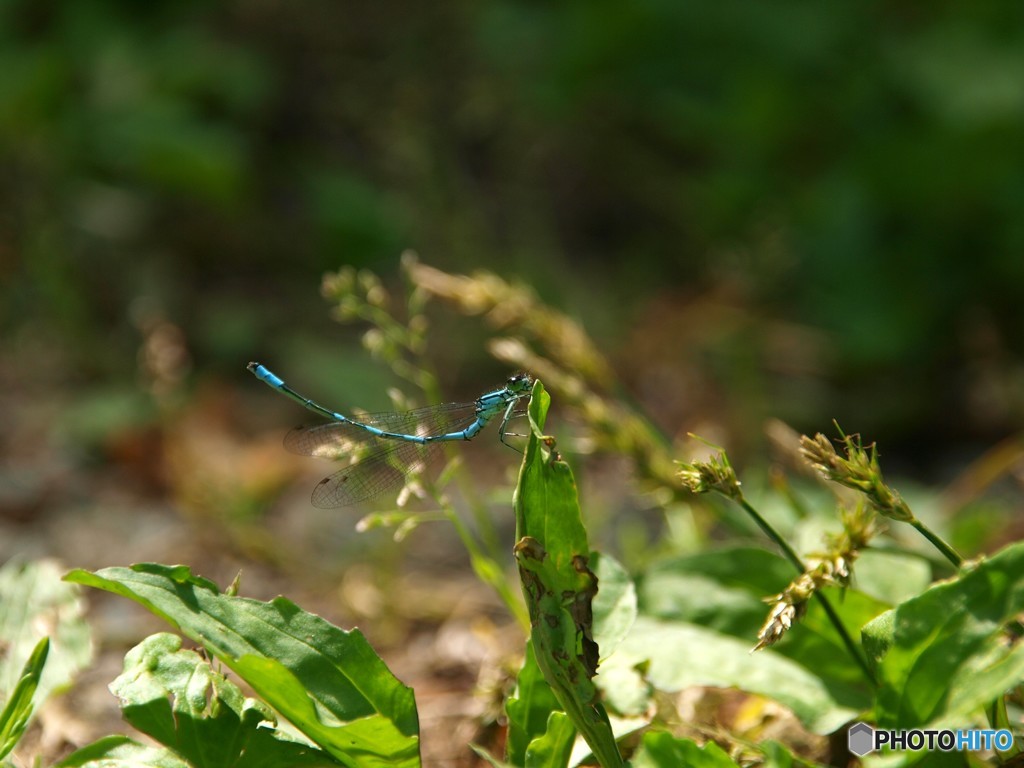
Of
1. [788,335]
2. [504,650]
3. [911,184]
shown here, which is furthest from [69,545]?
[911,184]

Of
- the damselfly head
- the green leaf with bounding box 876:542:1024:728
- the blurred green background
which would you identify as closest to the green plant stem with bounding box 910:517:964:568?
the green leaf with bounding box 876:542:1024:728

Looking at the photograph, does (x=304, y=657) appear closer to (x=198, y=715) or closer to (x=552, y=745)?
(x=198, y=715)

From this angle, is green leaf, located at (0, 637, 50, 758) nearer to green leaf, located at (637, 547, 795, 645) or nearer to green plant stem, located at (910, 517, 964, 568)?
green leaf, located at (637, 547, 795, 645)

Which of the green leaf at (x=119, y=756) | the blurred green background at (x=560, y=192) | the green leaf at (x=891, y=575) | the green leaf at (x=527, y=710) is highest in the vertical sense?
the blurred green background at (x=560, y=192)

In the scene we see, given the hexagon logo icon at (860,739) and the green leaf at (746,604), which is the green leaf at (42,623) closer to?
the green leaf at (746,604)

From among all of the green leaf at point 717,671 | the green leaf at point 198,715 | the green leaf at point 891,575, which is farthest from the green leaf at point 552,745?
the green leaf at point 891,575

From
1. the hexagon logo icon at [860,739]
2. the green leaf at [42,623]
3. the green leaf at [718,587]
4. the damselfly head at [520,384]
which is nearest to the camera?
the hexagon logo icon at [860,739]

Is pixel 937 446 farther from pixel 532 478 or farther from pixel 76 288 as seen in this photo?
pixel 76 288
